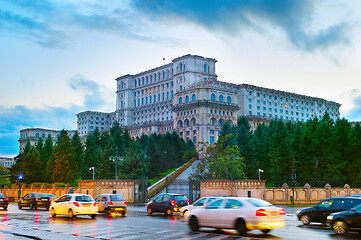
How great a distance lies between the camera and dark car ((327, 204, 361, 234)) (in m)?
18.4

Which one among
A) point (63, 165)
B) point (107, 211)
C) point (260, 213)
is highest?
point (63, 165)

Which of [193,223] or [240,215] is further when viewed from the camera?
[193,223]

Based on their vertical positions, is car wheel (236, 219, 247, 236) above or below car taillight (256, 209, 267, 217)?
below

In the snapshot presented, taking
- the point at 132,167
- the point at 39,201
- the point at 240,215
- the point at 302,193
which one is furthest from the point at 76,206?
the point at 132,167

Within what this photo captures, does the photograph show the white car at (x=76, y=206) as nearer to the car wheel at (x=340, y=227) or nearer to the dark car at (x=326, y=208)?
the dark car at (x=326, y=208)

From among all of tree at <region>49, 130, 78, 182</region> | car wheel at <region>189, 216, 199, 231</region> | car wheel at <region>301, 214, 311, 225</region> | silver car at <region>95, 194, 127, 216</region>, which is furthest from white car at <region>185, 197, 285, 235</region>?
tree at <region>49, 130, 78, 182</region>

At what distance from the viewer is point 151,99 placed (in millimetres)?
175750

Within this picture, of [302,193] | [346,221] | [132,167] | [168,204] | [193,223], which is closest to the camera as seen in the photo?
[346,221]

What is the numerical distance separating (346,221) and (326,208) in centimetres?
445

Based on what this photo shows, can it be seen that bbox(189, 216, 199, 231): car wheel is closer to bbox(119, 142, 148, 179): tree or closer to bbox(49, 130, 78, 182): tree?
bbox(119, 142, 148, 179): tree

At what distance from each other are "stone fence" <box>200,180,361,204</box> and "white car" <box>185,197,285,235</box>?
2289cm

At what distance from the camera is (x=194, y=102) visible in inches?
5022

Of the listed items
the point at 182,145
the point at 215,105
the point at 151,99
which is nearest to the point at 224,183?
the point at 182,145

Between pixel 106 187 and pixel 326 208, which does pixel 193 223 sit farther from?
pixel 106 187
